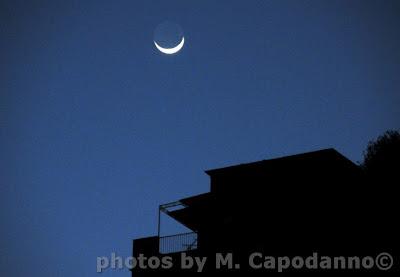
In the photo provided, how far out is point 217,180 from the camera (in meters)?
35.7

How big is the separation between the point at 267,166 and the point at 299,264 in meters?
6.59

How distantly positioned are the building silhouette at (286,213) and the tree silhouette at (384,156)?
42.3 ft

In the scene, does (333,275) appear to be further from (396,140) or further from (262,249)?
(396,140)

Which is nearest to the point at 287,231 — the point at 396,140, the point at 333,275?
the point at 333,275

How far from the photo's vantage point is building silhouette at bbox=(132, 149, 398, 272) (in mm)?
28750

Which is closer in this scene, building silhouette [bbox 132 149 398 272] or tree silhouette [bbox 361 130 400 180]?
building silhouette [bbox 132 149 398 272]
